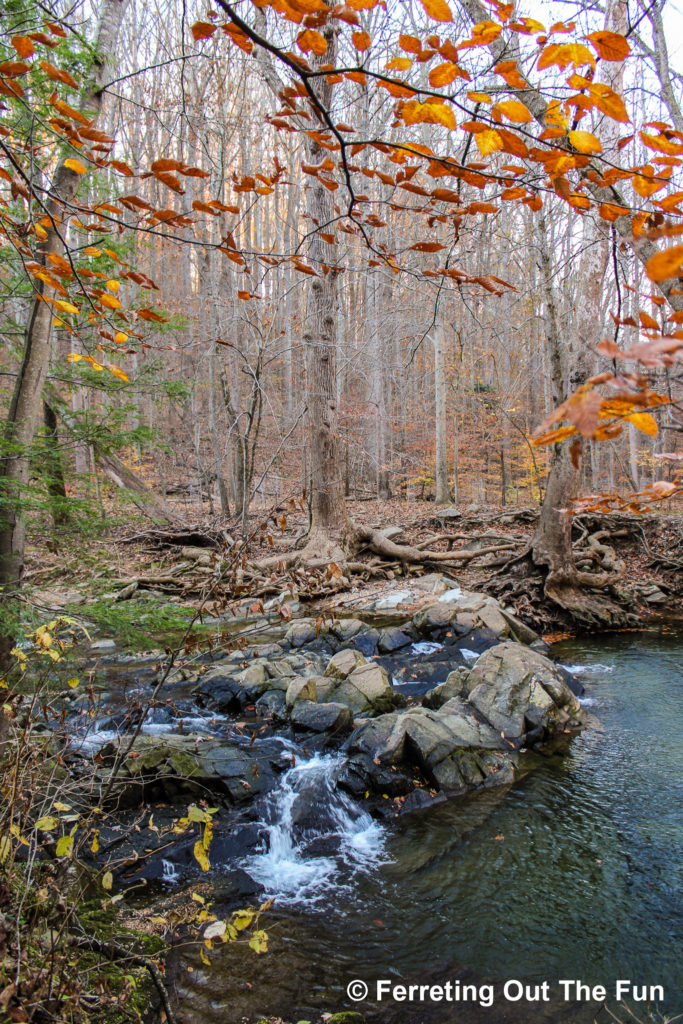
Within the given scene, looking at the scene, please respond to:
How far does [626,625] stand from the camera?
858cm

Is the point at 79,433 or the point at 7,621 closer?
the point at 7,621

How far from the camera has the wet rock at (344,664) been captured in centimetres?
628

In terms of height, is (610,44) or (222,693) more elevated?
(610,44)

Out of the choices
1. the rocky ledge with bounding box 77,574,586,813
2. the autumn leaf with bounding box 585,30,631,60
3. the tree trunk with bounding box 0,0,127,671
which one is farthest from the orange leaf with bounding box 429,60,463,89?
the rocky ledge with bounding box 77,574,586,813

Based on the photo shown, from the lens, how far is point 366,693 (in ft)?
18.9

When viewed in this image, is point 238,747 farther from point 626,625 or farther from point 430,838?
point 626,625

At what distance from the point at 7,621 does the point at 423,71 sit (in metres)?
8.77

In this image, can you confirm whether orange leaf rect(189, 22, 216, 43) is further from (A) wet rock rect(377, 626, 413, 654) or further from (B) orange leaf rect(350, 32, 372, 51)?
(A) wet rock rect(377, 626, 413, 654)

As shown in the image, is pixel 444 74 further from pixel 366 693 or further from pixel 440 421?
pixel 440 421

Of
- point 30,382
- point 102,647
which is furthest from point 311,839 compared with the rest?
point 102,647

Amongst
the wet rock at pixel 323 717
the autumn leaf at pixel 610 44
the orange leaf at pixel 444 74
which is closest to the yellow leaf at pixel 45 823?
the orange leaf at pixel 444 74

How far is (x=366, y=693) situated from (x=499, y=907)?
2.51 meters

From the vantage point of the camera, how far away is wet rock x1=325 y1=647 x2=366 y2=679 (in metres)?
6.28

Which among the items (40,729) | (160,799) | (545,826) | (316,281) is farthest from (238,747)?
(316,281)
